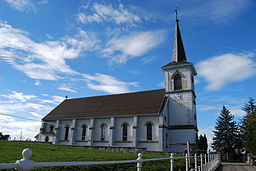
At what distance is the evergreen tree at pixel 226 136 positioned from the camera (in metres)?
41.3

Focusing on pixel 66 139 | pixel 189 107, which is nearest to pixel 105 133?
pixel 66 139

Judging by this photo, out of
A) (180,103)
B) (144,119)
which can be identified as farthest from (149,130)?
(180,103)

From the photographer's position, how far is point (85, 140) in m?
31.3

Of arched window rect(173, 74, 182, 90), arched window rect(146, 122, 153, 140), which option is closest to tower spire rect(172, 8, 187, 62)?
arched window rect(173, 74, 182, 90)

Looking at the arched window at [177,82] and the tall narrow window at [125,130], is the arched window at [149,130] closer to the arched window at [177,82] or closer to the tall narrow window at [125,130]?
the tall narrow window at [125,130]

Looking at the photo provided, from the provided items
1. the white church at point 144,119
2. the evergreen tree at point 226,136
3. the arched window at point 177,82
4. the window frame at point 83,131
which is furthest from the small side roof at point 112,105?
the evergreen tree at point 226,136

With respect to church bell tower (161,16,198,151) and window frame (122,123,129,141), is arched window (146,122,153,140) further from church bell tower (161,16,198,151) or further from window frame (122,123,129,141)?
window frame (122,123,129,141)

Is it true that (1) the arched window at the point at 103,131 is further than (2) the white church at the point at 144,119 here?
Yes

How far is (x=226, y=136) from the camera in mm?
42062

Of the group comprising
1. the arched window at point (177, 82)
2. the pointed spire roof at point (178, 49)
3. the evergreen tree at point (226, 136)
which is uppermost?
the pointed spire roof at point (178, 49)

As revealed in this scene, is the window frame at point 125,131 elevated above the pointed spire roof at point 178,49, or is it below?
below

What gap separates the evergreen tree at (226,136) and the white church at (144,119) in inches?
705

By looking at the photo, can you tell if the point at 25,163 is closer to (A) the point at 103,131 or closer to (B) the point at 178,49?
(A) the point at 103,131

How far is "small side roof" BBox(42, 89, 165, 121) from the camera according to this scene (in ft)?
95.6
